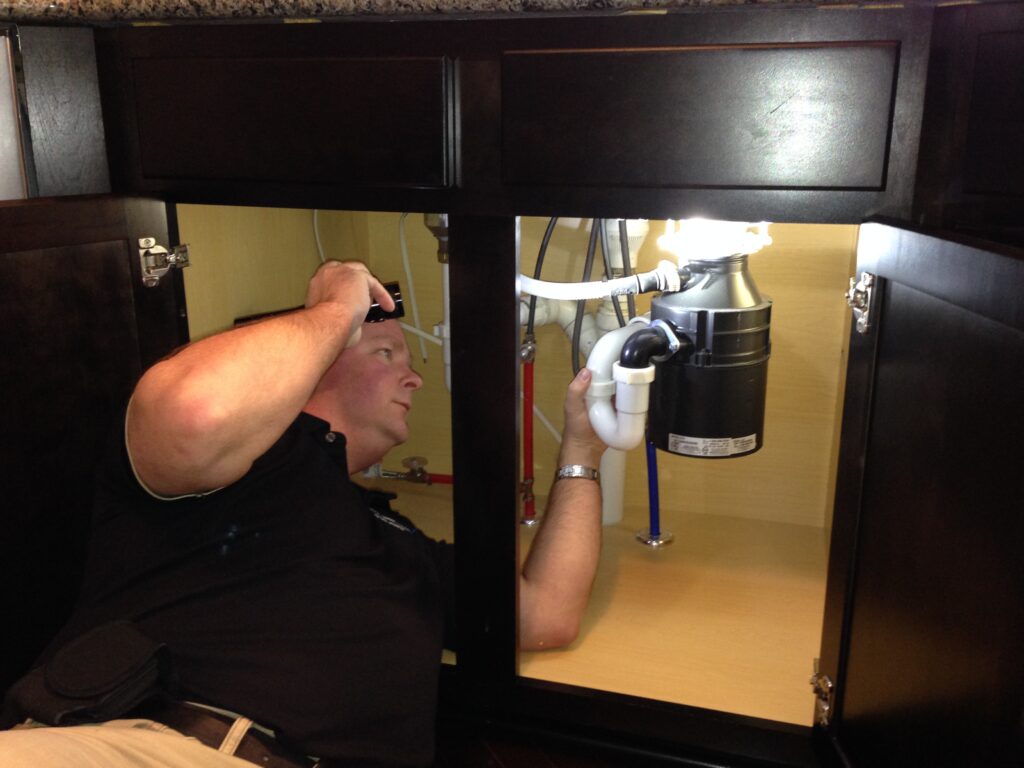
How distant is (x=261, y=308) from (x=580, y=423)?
0.58 m

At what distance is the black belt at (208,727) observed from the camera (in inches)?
37.7

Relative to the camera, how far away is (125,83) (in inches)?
46.6

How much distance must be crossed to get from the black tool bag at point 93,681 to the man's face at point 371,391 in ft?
1.42

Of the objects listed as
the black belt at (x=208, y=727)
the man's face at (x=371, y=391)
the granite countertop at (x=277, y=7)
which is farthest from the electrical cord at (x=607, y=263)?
the black belt at (x=208, y=727)

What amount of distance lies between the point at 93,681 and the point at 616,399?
29.2 inches

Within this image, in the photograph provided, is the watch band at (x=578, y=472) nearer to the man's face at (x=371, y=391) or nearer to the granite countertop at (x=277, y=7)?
the man's face at (x=371, y=391)

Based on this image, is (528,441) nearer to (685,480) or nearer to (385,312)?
(685,480)

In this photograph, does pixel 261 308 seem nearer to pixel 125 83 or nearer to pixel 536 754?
pixel 125 83

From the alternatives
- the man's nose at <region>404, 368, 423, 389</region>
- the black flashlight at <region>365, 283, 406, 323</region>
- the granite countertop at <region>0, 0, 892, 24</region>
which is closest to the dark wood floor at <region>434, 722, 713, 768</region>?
the man's nose at <region>404, 368, 423, 389</region>

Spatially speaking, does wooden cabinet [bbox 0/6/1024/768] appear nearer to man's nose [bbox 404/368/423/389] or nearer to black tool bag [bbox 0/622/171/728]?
man's nose [bbox 404/368/423/389]

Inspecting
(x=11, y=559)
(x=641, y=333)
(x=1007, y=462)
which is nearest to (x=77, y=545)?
(x=11, y=559)

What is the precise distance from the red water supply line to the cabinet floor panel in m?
0.05

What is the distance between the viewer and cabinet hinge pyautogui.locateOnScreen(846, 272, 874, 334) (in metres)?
0.95

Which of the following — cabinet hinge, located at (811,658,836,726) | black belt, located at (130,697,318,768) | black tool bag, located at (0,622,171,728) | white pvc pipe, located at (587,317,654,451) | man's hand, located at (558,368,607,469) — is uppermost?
white pvc pipe, located at (587,317,654,451)
